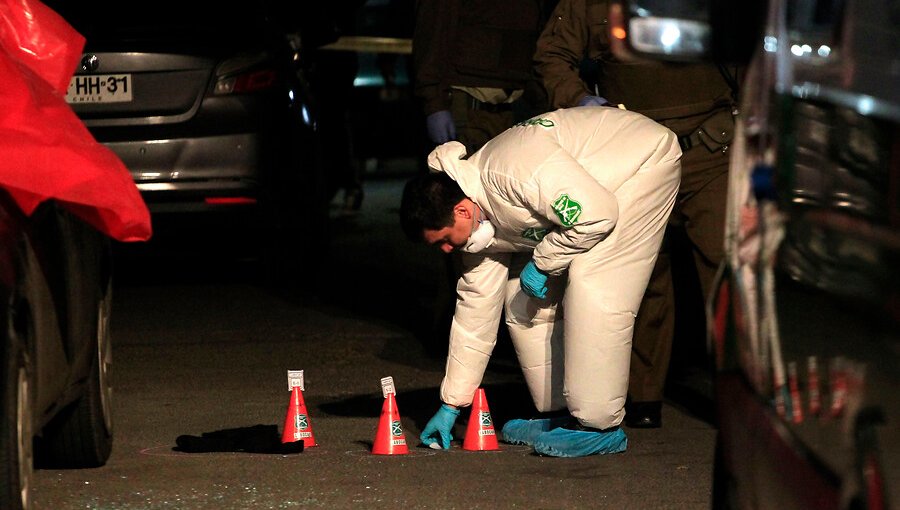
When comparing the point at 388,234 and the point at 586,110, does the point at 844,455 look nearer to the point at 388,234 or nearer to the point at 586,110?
the point at 586,110

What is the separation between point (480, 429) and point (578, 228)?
2.71 ft

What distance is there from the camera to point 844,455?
230 cm

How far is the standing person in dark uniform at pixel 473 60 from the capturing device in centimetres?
729

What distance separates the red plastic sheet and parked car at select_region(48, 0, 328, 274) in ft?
12.9

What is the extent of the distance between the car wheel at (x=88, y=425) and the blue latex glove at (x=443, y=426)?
3.64 feet

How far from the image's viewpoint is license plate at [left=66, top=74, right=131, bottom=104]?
859 centimetres

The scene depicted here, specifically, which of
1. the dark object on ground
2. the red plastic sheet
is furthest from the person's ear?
the red plastic sheet

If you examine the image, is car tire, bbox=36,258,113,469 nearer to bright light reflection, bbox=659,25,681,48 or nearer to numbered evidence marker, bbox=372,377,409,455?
numbered evidence marker, bbox=372,377,409,455

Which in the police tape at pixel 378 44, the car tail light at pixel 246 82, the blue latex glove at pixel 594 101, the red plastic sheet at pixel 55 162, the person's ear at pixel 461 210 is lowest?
the police tape at pixel 378 44

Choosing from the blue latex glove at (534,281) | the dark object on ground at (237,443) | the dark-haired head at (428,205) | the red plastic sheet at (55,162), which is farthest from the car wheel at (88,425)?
the blue latex glove at (534,281)

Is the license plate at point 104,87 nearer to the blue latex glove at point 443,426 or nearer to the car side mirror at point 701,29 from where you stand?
the blue latex glove at point 443,426

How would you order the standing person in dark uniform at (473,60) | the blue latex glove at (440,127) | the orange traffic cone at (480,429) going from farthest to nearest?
the standing person in dark uniform at (473,60), the blue latex glove at (440,127), the orange traffic cone at (480,429)

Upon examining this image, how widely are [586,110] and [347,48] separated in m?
8.56

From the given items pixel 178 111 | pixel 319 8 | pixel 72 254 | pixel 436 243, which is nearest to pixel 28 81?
pixel 72 254
